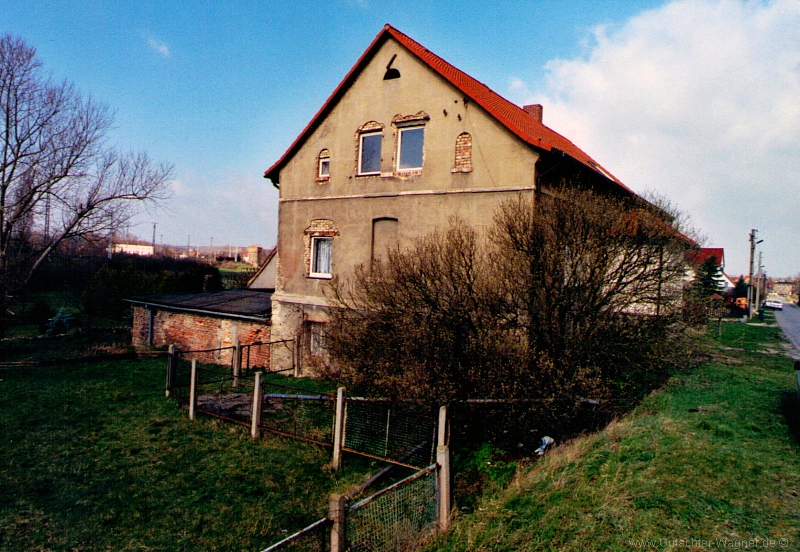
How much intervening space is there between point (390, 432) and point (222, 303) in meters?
12.5

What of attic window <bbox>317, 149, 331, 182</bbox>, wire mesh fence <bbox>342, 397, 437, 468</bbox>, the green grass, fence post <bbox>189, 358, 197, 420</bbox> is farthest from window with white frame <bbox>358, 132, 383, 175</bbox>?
the green grass

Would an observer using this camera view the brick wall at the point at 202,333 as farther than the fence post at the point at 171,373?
Yes

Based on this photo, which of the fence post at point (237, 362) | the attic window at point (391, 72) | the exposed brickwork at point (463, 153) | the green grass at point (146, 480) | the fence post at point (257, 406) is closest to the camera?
the green grass at point (146, 480)

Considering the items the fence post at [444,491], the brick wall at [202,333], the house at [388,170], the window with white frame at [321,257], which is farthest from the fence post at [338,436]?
the brick wall at [202,333]

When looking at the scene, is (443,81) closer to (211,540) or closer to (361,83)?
(361,83)

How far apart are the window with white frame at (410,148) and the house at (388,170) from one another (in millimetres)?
28

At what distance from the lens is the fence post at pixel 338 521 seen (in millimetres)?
4500

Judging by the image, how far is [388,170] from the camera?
44.6 ft

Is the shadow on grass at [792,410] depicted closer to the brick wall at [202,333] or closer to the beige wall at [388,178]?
the beige wall at [388,178]

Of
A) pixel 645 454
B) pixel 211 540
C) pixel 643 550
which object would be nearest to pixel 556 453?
pixel 645 454

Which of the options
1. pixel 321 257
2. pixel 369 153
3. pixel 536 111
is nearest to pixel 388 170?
pixel 369 153

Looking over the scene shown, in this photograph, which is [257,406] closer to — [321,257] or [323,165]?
[321,257]

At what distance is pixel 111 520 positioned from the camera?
6223 millimetres

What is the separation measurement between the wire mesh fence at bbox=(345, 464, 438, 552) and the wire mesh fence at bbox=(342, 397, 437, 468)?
171 centimetres
